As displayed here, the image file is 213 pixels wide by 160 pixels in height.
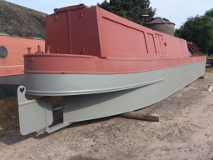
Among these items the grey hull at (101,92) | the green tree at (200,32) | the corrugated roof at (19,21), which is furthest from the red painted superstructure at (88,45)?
the green tree at (200,32)

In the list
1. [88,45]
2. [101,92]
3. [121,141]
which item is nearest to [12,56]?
[88,45]

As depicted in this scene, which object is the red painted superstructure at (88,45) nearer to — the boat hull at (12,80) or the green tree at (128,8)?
the boat hull at (12,80)

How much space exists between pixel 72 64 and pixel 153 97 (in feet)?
9.45

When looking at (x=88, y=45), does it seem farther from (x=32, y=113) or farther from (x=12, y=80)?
(x=12, y=80)

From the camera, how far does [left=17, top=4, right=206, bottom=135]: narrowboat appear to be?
334 cm

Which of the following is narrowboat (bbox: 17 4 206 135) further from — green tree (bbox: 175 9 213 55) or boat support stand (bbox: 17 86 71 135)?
green tree (bbox: 175 9 213 55)

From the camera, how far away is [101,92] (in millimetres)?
3719

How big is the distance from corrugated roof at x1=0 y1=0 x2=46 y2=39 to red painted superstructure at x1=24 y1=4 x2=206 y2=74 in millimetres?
7834

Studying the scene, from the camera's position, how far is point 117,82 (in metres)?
4.00

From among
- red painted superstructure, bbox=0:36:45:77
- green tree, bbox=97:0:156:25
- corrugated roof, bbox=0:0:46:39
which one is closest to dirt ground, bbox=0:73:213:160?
red painted superstructure, bbox=0:36:45:77

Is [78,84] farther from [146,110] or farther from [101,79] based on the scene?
[146,110]

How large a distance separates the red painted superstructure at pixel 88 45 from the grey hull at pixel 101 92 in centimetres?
15

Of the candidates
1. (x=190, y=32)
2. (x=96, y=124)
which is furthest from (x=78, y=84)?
(x=190, y=32)

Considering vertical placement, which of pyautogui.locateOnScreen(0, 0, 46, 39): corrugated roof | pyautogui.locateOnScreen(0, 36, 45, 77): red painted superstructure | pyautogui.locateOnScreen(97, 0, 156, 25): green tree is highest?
pyautogui.locateOnScreen(97, 0, 156, 25): green tree
